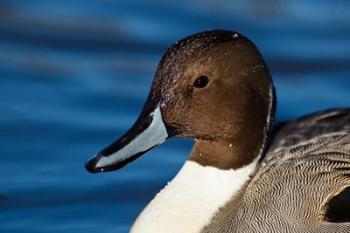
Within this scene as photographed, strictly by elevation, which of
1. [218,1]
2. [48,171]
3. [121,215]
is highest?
[218,1]

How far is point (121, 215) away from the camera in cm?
700

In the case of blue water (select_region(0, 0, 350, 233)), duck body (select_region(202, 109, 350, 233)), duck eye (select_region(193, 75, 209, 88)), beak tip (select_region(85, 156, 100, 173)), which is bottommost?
duck body (select_region(202, 109, 350, 233))

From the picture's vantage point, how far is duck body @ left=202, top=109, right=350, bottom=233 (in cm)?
588

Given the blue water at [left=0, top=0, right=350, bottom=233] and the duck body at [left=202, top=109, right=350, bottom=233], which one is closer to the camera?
the duck body at [left=202, top=109, right=350, bottom=233]

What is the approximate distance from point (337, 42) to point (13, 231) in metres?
3.20

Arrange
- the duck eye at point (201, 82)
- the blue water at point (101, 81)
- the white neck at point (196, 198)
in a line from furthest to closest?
the blue water at point (101, 81), the white neck at point (196, 198), the duck eye at point (201, 82)

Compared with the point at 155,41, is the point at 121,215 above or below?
below

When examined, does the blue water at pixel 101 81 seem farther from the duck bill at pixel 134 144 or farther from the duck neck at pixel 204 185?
the duck bill at pixel 134 144

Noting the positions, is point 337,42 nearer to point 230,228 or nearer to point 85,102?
point 85,102

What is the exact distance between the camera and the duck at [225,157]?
229 inches

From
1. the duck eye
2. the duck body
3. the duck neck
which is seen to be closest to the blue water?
the duck neck

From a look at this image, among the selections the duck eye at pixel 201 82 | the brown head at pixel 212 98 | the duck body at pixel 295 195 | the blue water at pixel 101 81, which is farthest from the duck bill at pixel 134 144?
the blue water at pixel 101 81

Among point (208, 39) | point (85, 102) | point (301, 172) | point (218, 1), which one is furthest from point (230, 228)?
point (218, 1)

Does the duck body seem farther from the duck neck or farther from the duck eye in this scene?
the duck eye
